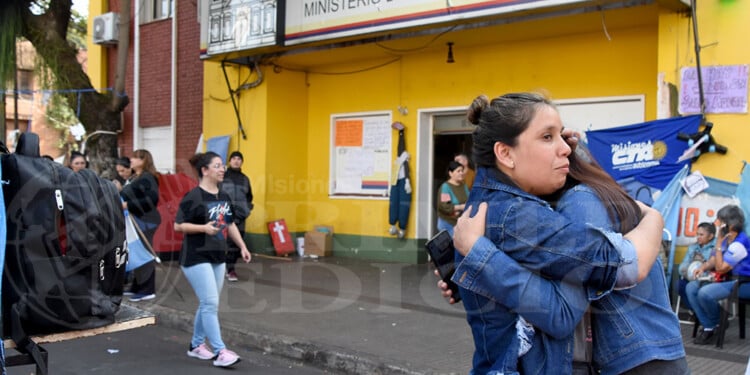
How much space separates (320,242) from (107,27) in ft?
23.9

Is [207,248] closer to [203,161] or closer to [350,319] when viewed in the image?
[203,161]

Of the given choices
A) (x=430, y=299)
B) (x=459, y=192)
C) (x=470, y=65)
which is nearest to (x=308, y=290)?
(x=430, y=299)

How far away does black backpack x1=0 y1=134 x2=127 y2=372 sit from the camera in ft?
10.8

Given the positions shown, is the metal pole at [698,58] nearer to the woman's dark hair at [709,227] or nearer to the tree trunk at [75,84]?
the woman's dark hair at [709,227]

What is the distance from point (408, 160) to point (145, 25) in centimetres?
726

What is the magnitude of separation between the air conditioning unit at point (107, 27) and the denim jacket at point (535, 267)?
14.6m

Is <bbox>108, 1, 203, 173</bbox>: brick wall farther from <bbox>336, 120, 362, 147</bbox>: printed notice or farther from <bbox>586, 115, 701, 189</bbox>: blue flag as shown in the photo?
<bbox>586, 115, 701, 189</bbox>: blue flag

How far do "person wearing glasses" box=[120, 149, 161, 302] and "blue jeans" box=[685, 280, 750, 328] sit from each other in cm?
636

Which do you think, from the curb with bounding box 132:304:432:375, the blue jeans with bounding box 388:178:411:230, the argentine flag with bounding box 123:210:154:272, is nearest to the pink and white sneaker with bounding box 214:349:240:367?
the curb with bounding box 132:304:432:375

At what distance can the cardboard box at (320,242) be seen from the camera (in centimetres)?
1220

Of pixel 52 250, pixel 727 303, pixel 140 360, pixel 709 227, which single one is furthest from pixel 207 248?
pixel 709 227

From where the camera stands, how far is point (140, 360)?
6.25 meters

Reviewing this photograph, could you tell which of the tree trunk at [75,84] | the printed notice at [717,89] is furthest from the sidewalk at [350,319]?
the tree trunk at [75,84]

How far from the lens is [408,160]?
11.4 metres
